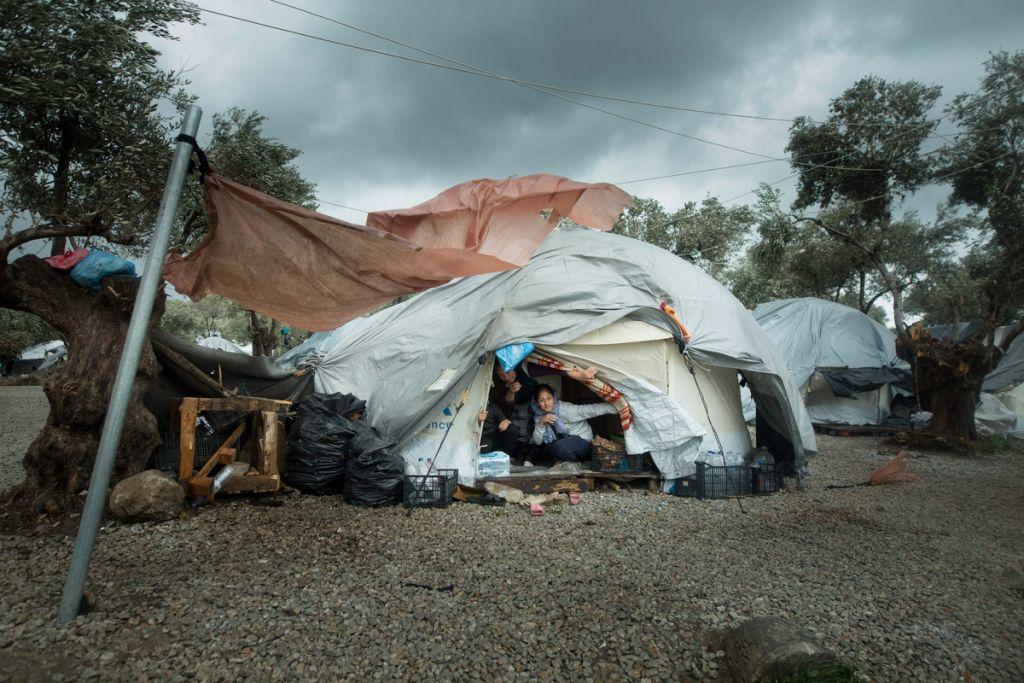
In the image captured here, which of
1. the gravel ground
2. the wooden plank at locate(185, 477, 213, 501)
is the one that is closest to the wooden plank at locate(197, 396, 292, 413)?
the wooden plank at locate(185, 477, 213, 501)

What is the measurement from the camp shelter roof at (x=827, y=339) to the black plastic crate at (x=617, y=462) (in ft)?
24.0

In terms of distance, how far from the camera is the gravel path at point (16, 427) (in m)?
6.26

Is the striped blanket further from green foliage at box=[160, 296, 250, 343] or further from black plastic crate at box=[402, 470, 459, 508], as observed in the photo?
green foliage at box=[160, 296, 250, 343]

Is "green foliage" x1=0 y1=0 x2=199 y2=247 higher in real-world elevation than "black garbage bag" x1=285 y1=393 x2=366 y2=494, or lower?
higher

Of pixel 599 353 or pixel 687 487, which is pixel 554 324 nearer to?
pixel 599 353

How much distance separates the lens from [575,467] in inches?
253

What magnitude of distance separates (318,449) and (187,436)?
1.17m

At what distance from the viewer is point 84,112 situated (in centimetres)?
505

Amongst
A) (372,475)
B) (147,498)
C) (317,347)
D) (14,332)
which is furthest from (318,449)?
(14,332)

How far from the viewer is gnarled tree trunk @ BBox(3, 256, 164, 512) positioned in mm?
4426

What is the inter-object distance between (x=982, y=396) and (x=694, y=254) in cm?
831

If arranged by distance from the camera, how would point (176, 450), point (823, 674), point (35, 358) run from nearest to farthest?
point (823, 674) < point (176, 450) < point (35, 358)

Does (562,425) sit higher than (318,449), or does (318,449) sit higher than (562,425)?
(562,425)

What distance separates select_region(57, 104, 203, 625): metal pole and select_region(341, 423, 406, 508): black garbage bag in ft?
8.65
